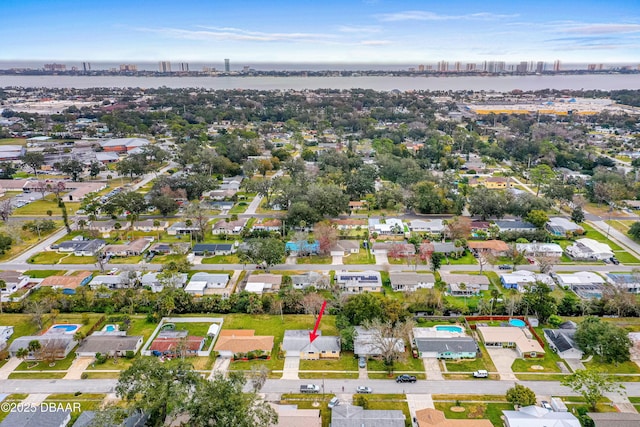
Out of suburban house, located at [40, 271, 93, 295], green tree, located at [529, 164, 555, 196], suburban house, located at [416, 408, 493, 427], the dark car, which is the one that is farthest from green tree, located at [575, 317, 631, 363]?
suburban house, located at [40, 271, 93, 295]

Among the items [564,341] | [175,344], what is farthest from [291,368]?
[564,341]

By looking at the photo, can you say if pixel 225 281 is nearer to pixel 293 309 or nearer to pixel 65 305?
pixel 293 309

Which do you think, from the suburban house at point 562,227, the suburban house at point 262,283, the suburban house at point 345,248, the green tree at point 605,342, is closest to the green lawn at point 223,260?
the suburban house at point 262,283

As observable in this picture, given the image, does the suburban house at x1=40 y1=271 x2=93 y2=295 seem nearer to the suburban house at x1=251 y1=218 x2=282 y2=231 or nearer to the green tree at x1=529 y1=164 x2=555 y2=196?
the suburban house at x1=251 y1=218 x2=282 y2=231

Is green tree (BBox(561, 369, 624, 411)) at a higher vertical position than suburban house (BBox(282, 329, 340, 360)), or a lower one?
higher

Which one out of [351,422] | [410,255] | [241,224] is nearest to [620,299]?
[410,255]

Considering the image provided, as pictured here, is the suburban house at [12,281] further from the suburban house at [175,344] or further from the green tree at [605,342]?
the green tree at [605,342]

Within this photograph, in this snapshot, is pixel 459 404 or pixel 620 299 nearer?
pixel 459 404
